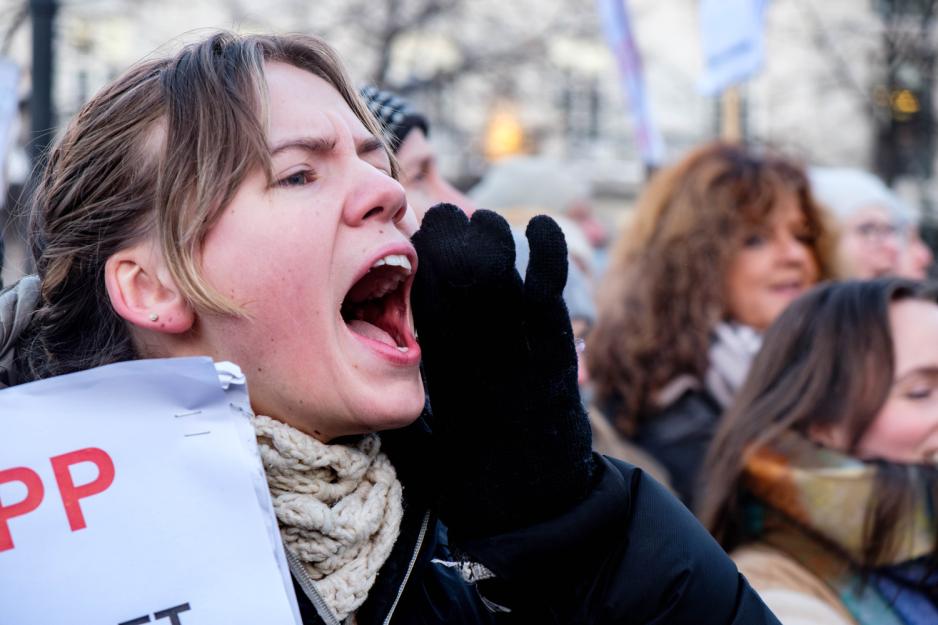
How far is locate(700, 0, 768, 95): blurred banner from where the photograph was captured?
647 centimetres

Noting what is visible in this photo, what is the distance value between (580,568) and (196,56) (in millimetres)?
1023

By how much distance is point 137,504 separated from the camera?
147 cm

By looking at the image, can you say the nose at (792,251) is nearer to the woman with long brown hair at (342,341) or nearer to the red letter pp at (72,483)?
the woman with long brown hair at (342,341)

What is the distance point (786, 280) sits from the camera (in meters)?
4.45

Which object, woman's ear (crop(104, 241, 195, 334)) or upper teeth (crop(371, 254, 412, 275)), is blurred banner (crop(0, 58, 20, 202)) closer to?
woman's ear (crop(104, 241, 195, 334))

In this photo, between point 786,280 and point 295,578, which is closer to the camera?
point 295,578

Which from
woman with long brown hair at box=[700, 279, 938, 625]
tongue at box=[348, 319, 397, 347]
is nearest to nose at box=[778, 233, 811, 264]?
woman with long brown hair at box=[700, 279, 938, 625]

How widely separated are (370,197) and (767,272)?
117 inches

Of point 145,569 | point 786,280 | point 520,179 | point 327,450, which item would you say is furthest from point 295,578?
point 520,179

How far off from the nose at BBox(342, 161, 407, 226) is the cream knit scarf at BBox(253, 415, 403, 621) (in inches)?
13.5

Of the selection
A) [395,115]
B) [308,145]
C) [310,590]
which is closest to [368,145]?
[308,145]

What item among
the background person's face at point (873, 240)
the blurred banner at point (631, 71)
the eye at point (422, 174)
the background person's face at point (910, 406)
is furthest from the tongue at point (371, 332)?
the blurred banner at point (631, 71)

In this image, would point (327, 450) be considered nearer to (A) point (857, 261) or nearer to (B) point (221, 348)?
(B) point (221, 348)

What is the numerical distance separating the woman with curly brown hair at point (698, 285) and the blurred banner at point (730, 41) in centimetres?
191
